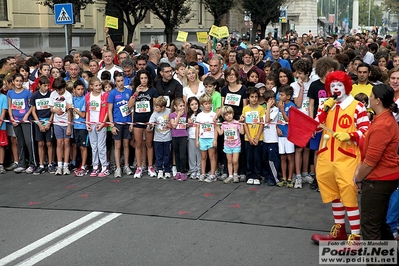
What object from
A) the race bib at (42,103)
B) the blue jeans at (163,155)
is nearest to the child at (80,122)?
the race bib at (42,103)

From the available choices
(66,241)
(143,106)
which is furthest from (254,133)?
(66,241)

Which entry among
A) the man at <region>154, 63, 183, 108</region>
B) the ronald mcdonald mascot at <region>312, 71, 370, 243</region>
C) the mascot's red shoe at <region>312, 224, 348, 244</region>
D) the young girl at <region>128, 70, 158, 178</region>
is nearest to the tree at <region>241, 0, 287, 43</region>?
the man at <region>154, 63, 183, 108</region>

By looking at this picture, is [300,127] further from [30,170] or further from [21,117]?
[21,117]

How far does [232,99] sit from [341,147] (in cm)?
369

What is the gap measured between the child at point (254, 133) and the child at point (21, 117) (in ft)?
13.3

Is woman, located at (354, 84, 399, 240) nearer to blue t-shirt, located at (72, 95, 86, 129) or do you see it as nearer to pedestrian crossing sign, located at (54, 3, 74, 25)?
blue t-shirt, located at (72, 95, 86, 129)

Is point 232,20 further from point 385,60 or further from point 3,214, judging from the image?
point 3,214

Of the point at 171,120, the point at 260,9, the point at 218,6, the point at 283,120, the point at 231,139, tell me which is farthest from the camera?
the point at 260,9

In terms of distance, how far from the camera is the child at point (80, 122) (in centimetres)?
1025

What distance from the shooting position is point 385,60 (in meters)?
11.0

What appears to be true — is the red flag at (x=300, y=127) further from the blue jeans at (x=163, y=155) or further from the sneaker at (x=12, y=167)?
the sneaker at (x=12, y=167)

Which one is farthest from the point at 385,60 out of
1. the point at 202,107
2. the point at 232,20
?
the point at 232,20

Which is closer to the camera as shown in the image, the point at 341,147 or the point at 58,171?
the point at 341,147

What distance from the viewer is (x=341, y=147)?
6.12 metres
